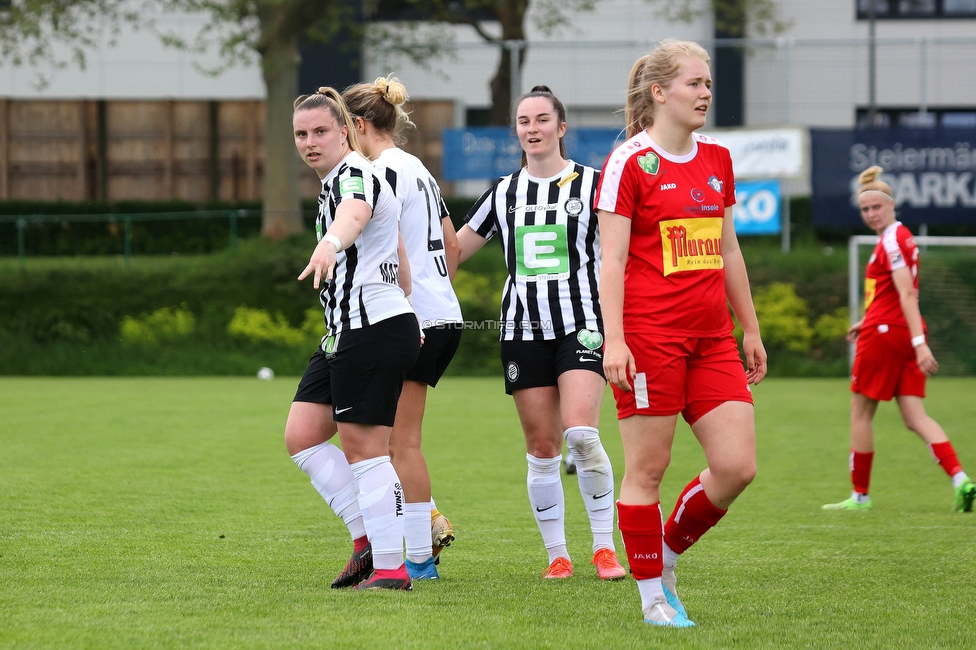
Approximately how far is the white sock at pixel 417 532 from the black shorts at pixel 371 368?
2.27 feet

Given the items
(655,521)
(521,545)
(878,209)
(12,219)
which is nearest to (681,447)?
(878,209)

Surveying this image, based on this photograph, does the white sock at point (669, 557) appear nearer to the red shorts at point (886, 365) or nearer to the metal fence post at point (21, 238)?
the red shorts at point (886, 365)

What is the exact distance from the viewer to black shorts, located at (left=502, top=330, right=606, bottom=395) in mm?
5004

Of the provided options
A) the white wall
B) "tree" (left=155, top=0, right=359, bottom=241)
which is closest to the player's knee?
"tree" (left=155, top=0, right=359, bottom=241)

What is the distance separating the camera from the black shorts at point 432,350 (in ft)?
16.7

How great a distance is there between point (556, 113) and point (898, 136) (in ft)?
50.3

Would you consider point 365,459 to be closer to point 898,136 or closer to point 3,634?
point 3,634

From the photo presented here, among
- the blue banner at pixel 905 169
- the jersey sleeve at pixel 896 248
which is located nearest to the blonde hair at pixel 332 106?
the jersey sleeve at pixel 896 248

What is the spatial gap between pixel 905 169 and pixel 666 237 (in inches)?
646

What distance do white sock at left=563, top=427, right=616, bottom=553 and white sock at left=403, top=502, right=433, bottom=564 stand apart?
692mm

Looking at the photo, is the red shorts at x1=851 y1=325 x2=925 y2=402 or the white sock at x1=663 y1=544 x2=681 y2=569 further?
the red shorts at x1=851 y1=325 x2=925 y2=402

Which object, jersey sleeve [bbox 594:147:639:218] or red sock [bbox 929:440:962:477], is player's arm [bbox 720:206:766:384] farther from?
red sock [bbox 929:440:962:477]

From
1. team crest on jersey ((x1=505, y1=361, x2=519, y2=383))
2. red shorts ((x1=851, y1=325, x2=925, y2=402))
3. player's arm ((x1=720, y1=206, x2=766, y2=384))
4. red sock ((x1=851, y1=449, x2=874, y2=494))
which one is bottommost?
red sock ((x1=851, y1=449, x2=874, y2=494))

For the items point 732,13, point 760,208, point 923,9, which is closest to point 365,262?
point 760,208
